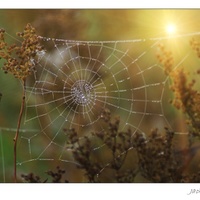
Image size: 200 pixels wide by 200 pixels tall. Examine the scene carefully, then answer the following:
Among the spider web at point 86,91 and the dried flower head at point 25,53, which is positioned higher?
the dried flower head at point 25,53

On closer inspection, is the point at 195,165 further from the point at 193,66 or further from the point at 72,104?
the point at 72,104

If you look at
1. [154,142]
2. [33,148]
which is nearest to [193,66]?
[154,142]

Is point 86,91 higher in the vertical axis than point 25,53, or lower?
lower

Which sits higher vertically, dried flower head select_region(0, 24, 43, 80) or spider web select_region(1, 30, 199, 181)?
dried flower head select_region(0, 24, 43, 80)
